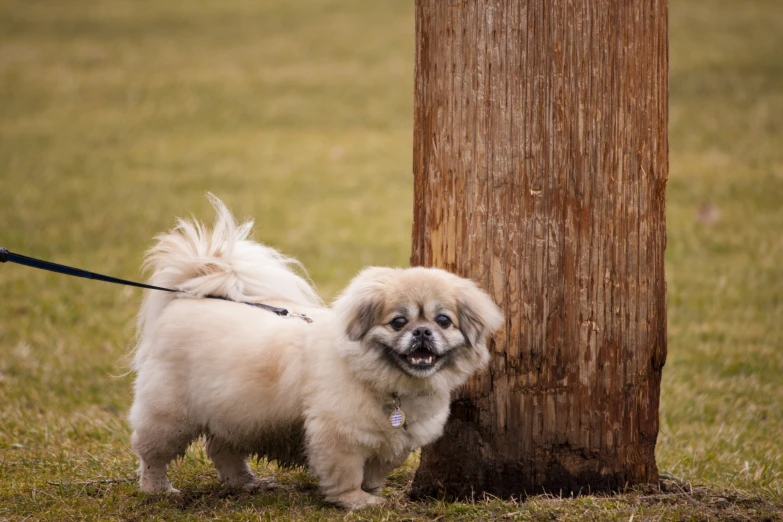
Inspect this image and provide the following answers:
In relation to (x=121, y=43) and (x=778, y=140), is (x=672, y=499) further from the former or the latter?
(x=121, y=43)

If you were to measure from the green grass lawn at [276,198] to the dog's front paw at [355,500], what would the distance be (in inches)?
3.9

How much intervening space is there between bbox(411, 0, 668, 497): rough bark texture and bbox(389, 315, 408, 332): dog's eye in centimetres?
48

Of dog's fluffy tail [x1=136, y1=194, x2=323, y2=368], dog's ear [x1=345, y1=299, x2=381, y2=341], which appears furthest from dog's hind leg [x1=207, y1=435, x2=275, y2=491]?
dog's ear [x1=345, y1=299, x2=381, y2=341]

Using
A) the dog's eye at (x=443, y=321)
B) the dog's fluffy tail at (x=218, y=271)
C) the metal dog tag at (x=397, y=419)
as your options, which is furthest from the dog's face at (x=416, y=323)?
the dog's fluffy tail at (x=218, y=271)

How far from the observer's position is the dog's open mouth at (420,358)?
12.8ft

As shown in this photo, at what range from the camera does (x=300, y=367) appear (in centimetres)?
417

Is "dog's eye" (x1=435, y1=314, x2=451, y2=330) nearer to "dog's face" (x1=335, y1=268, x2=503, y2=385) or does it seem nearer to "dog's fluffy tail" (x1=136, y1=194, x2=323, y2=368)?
"dog's face" (x1=335, y1=268, x2=503, y2=385)

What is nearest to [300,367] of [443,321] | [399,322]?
[399,322]

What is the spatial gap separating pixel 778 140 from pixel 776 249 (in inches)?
203

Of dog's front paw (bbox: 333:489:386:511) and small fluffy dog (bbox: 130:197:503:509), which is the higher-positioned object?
small fluffy dog (bbox: 130:197:503:509)

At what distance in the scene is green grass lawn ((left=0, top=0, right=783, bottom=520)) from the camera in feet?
15.9

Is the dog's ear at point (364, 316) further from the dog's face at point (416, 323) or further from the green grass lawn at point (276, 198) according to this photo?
the green grass lawn at point (276, 198)

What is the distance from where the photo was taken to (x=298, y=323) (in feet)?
14.5

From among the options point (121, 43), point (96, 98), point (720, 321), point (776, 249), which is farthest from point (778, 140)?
point (121, 43)
